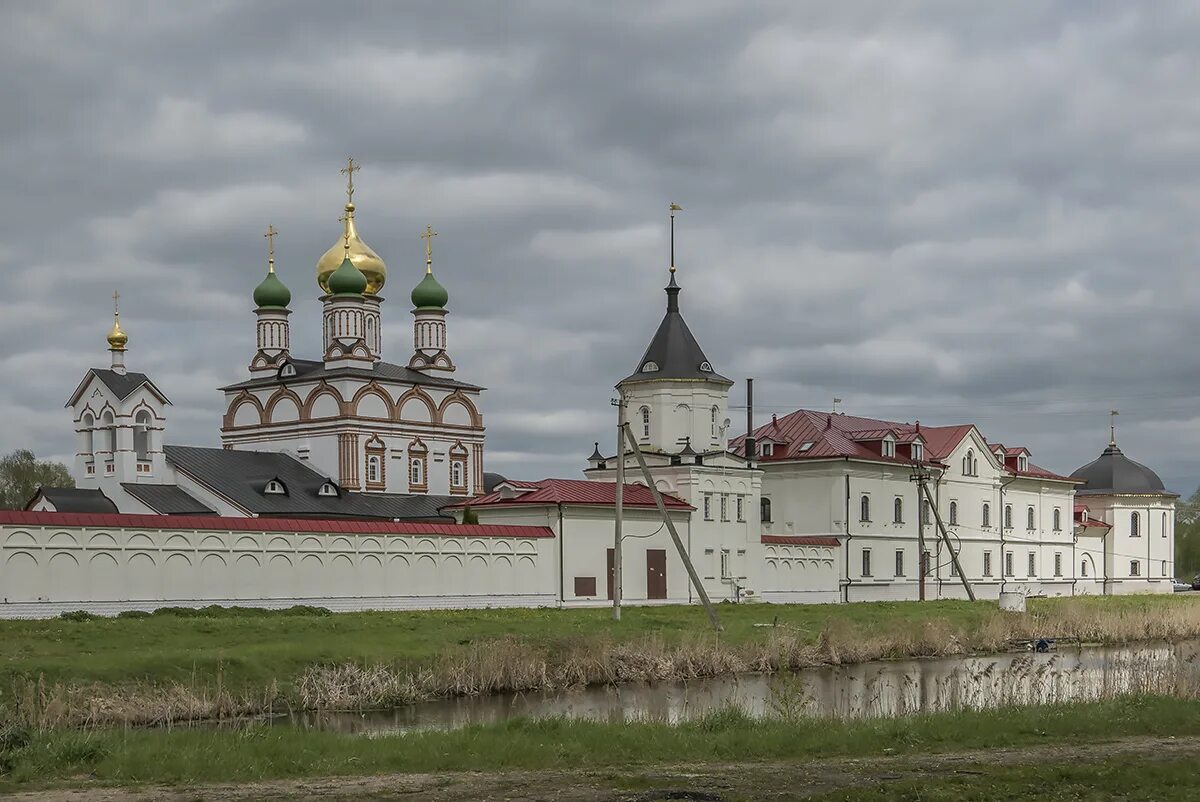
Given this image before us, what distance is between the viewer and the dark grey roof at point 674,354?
51.2m

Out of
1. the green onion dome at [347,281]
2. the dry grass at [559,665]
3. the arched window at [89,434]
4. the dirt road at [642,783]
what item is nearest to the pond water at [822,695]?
the dry grass at [559,665]

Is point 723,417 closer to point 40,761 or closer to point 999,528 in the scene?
point 999,528

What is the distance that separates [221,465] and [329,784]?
133 feet

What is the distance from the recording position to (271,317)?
6362cm

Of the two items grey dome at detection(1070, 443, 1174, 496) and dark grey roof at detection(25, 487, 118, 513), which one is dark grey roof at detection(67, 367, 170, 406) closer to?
dark grey roof at detection(25, 487, 118, 513)

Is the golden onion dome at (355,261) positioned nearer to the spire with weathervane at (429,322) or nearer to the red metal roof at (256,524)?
the spire with weathervane at (429,322)

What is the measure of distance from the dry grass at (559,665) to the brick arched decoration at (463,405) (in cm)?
2968

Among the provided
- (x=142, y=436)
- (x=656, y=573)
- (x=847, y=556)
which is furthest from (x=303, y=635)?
(x=847, y=556)

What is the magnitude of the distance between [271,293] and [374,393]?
7263mm

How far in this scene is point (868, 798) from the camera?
1256cm

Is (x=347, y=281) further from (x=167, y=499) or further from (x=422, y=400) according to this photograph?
(x=167, y=499)

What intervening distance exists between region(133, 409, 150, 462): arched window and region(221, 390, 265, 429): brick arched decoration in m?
8.72

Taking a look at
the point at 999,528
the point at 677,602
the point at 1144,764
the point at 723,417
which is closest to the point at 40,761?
the point at 1144,764

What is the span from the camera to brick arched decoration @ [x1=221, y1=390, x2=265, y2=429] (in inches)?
2416
